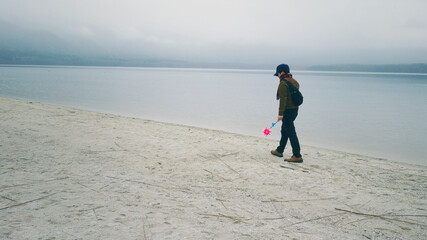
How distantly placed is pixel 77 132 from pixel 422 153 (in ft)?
46.8

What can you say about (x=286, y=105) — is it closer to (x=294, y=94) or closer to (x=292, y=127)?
(x=294, y=94)

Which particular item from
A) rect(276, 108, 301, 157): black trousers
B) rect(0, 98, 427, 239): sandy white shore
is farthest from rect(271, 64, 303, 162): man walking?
rect(0, 98, 427, 239): sandy white shore

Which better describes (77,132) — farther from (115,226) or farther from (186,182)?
(115,226)

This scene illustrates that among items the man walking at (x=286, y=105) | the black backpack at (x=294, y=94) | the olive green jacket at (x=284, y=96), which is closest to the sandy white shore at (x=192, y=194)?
the man walking at (x=286, y=105)

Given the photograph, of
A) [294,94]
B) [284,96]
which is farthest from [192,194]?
[294,94]

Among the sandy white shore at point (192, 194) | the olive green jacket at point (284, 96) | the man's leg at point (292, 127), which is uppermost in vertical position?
the olive green jacket at point (284, 96)

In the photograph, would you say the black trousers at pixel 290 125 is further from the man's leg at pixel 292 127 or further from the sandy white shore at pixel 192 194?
the sandy white shore at pixel 192 194

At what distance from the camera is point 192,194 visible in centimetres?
464

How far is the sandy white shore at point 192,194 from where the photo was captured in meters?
Answer: 3.50

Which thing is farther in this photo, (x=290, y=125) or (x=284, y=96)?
(x=290, y=125)

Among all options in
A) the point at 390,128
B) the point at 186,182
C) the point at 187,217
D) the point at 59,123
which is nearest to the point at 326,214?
the point at 187,217

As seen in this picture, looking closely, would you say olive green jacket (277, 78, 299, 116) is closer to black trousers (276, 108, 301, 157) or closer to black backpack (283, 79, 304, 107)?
black backpack (283, 79, 304, 107)

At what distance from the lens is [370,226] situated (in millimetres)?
3797

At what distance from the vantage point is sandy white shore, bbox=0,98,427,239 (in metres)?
3.50
